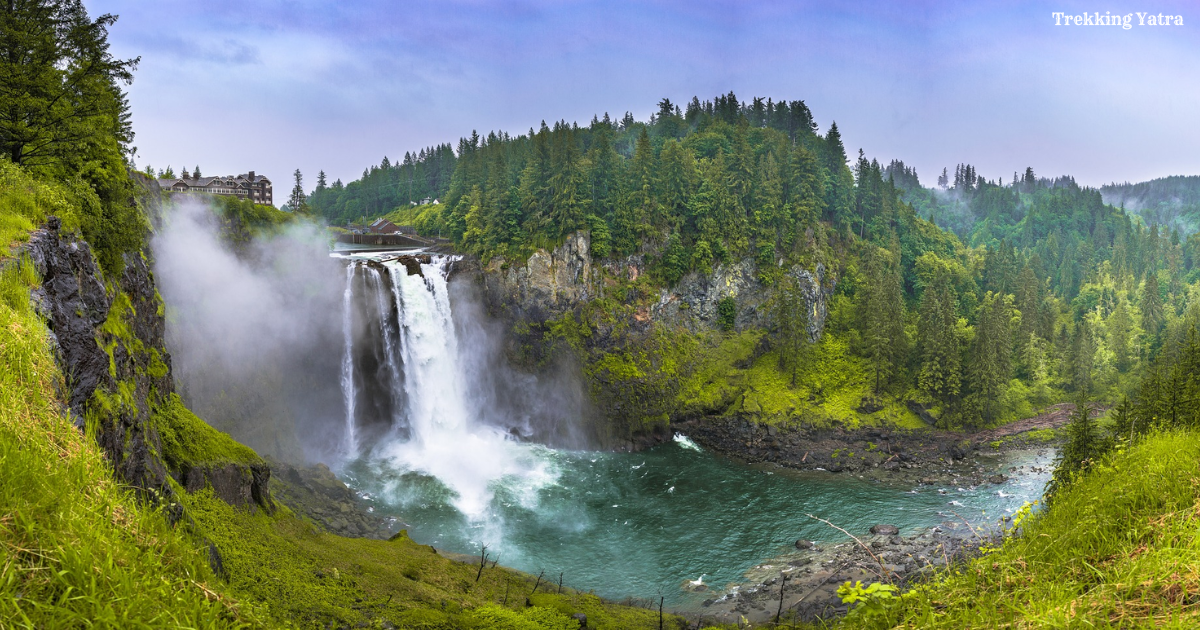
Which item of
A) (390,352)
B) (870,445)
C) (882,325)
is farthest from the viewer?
(882,325)

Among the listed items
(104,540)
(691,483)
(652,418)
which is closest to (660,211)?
(652,418)

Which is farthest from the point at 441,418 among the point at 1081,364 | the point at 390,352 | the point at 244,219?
the point at 1081,364

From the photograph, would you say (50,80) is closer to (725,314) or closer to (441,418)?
(441,418)

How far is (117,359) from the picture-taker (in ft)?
42.1

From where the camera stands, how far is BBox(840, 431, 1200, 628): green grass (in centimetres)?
443

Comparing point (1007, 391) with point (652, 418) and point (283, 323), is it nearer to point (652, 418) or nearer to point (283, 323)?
point (652, 418)

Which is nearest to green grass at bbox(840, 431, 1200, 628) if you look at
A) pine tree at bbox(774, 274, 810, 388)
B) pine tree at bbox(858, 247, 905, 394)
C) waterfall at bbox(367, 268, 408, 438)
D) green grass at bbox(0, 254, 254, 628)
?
green grass at bbox(0, 254, 254, 628)

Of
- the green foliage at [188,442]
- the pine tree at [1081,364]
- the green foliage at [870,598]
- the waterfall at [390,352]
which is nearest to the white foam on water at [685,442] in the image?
the waterfall at [390,352]

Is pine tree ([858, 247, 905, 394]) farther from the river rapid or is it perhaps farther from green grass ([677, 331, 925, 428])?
the river rapid

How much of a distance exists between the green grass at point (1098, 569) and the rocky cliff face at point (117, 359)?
8041 mm

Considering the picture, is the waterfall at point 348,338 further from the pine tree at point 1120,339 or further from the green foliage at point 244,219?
the pine tree at point 1120,339

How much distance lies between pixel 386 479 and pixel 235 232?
1684 centimetres

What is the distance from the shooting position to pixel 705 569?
25609 mm

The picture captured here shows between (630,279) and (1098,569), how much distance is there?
140 ft
